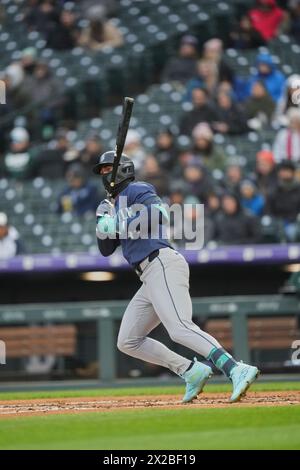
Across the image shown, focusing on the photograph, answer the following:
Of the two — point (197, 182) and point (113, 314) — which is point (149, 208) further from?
point (197, 182)

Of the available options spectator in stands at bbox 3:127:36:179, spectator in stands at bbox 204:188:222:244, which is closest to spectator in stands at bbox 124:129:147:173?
spectator in stands at bbox 204:188:222:244

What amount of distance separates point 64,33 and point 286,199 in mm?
5628

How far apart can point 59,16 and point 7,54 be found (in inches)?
42.1

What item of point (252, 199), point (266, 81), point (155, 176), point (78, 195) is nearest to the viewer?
point (252, 199)

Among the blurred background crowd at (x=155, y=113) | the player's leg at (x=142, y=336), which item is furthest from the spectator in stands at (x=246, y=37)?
the player's leg at (x=142, y=336)

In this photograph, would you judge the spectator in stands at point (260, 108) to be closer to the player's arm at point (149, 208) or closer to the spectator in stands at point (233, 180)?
the spectator in stands at point (233, 180)

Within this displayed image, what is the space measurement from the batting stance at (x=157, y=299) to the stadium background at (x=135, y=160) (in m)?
4.25

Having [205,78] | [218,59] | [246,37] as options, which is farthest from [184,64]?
[246,37]

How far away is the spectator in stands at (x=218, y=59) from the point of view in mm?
13586

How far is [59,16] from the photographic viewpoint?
15625 millimetres

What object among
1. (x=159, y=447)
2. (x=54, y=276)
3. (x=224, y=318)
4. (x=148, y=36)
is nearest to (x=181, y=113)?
(x=148, y=36)

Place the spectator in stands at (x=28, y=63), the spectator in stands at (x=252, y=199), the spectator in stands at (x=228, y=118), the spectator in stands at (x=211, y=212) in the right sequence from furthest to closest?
the spectator in stands at (x=28, y=63), the spectator in stands at (x=228, y=118), the spectator in stands at (x=252, y=199), the spectator in stands at (x=211, y=212)

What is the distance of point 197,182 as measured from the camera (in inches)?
466

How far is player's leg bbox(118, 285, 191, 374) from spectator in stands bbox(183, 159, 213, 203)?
5512 mm
